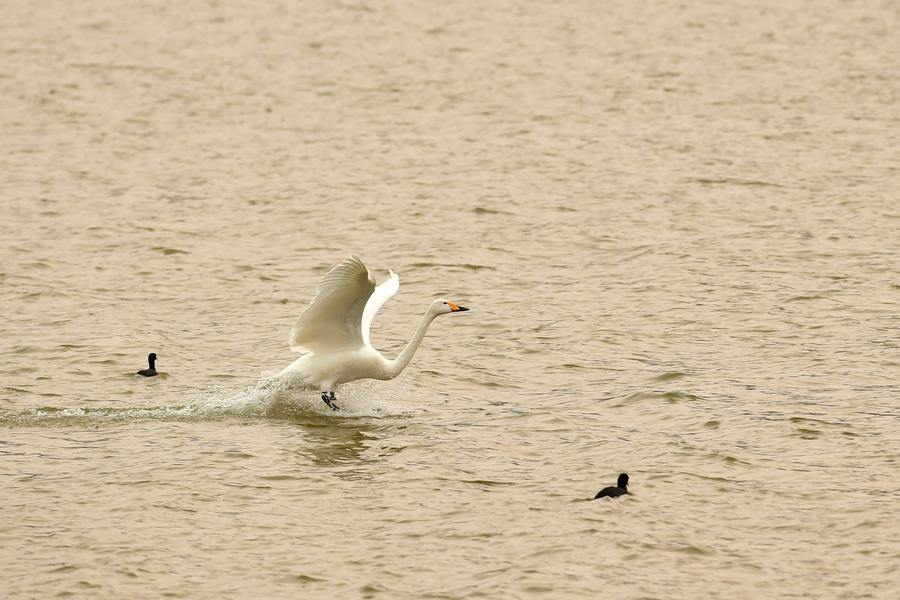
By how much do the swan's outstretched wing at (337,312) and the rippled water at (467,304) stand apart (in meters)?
0.67

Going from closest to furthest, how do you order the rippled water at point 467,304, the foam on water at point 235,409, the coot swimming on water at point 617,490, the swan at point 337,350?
the rippled water at point 467,304 → the coot swimming on water at point 617,490 → the foam on water at point 235,409 → the swan at point 337,350

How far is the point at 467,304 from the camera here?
67.2 feet

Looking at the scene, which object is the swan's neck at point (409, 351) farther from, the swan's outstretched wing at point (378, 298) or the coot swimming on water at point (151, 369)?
the coot swimming on water at point (151, 369)

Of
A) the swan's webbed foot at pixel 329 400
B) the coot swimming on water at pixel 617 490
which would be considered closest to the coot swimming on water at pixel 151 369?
the swan's webbed foot at pixel 329 400

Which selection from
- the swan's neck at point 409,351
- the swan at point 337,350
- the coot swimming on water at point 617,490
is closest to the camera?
the coot swimming on water at point 617,490

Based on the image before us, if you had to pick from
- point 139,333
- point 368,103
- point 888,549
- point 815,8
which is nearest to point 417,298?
point 139,333

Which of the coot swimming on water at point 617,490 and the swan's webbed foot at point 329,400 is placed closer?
the coot swimming on water at point 617,490

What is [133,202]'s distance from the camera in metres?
25.2

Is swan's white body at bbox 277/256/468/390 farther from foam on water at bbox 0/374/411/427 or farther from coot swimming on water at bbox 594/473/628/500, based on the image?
coot swimming on water at bbox 594/473/628/500

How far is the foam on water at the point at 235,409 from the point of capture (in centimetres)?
1577

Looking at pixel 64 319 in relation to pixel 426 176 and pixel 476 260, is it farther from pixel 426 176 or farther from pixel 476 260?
pixel 426 176

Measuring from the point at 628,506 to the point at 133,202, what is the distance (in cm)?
1410

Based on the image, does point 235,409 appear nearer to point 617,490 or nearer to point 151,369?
point 151,369

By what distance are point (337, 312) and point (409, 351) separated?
0.92 metres
